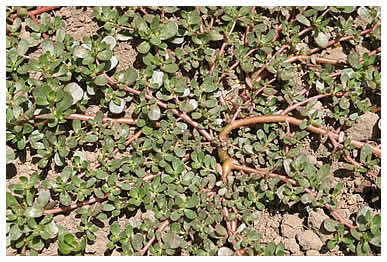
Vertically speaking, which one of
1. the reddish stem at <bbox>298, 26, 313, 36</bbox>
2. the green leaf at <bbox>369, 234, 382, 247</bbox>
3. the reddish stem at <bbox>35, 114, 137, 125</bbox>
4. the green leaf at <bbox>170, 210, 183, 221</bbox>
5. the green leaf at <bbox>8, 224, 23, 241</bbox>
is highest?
the reddish stem at <bbox>298, 26, 313, 36</bbox>

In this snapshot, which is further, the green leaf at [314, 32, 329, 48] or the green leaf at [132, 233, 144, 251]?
the green leaf at [314, 32, 329, 48]

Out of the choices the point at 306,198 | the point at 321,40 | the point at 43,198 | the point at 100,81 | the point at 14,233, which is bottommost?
the point at 14,233

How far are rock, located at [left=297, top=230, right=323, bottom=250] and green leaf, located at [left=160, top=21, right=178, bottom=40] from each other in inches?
39.3

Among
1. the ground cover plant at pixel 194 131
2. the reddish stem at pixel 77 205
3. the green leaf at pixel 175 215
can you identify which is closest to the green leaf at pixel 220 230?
the ground cover plant at pixel 194 131

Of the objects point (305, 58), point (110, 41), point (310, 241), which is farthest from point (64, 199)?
point (305, 58)

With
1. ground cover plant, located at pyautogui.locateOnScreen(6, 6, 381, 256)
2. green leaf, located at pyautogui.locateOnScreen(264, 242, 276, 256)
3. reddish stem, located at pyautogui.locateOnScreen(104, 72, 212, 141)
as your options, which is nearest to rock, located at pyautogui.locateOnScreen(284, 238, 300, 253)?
ground cover plant, located at pyautogui.locateOnScreen(6, 6, 381, 256)

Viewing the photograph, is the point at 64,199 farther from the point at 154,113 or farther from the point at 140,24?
the point at 140,24

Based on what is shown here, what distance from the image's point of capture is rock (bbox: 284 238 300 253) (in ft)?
7.14

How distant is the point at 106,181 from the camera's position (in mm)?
2141

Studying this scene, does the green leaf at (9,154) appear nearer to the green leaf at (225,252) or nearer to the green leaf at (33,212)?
the green leaf at (33,212)

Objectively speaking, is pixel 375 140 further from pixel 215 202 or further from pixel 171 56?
pixel 171 56

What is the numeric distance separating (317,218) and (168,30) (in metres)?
0.99

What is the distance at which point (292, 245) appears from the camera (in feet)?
7.16

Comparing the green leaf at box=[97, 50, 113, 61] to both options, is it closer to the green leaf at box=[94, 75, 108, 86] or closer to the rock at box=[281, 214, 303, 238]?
the green leaf at box=[94, 75, 108, 86]
